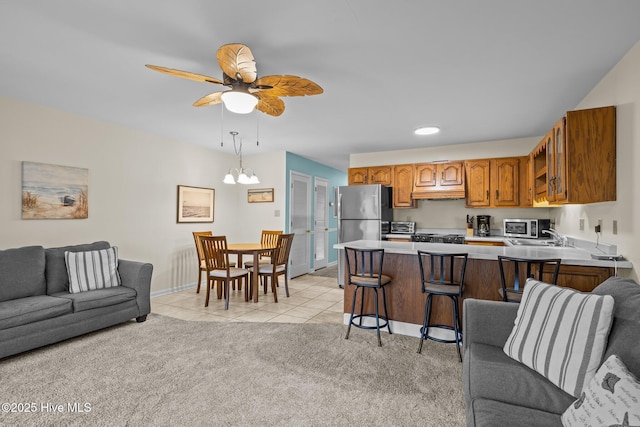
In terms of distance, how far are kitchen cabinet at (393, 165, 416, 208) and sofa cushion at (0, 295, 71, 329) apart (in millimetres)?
4550

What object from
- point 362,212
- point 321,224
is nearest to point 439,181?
point 362,212

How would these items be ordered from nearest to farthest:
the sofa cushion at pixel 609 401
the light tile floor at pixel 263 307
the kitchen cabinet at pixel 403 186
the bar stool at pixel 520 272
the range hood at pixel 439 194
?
the sofa cushion at pixel 609 401
the bar stool at pixel 520 272
the light tile floor at pixel 263 307
the range hood at pixel 439 194
the kitchen cabinet at pixel 403 186

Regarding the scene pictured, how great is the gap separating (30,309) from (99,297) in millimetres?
534

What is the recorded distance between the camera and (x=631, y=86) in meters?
2.28

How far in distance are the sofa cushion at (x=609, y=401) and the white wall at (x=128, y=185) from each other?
4.64m

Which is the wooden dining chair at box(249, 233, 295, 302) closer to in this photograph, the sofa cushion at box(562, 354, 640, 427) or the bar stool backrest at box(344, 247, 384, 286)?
the bar stool backrest at box(344, 247, 384, 286)

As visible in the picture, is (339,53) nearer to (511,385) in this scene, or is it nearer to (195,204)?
(511,385)

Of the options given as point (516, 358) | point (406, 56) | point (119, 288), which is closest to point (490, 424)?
point (516, 358)

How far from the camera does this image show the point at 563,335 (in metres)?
1.45

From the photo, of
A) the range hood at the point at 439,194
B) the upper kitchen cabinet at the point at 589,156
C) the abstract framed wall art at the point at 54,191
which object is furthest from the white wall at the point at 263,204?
the upper kitchen cabinet at the point at 589,156

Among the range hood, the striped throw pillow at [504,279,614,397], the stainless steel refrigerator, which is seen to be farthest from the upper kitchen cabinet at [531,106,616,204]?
the stainless steel refrigerator

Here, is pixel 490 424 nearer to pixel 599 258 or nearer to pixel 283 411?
pixel 283 411

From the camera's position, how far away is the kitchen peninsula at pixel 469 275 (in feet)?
8.31

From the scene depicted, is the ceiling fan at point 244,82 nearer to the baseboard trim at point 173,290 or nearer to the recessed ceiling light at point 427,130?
the recessed ceiling light at point 427,130
